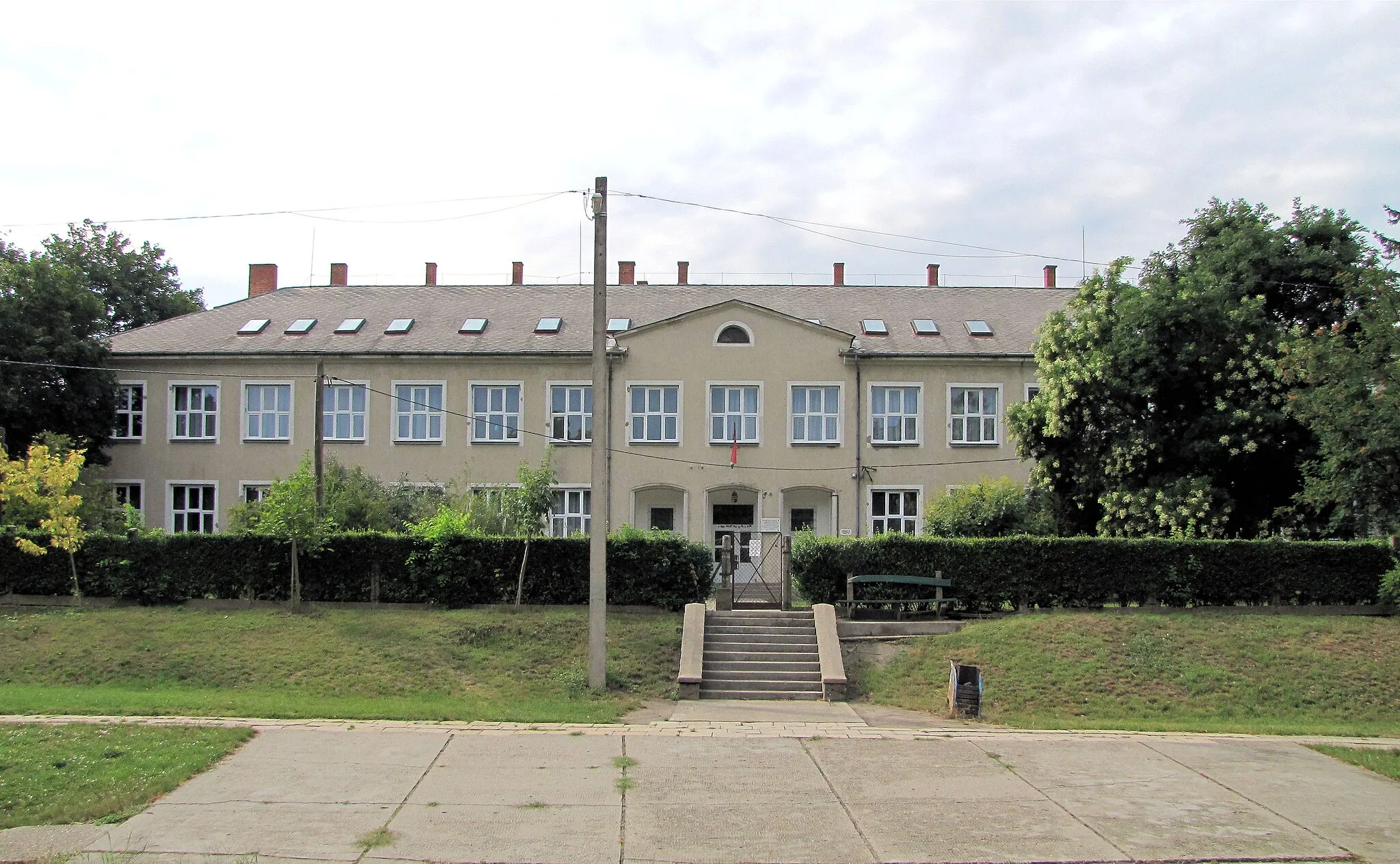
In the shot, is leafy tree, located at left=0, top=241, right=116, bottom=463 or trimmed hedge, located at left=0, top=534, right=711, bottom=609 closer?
trimmed hedge, located at left=0, top=534, right=711, bottom=609

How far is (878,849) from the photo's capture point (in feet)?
27.7

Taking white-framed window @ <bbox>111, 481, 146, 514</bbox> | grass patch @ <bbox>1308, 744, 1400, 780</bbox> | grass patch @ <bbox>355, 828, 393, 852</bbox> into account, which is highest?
white-framed window @ <bbox>111, 481, 146, 514</bbox>

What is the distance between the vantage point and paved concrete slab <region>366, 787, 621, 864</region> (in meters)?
8.08

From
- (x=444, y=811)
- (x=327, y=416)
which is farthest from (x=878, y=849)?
(x=327, y=416)

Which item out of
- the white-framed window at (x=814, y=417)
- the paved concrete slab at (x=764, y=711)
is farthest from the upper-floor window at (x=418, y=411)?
the paved concrete slab at (x=764, y=711)

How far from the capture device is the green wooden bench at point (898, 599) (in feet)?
73.7

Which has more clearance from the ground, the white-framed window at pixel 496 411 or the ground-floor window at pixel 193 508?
the white-framed window at pixel 496 411

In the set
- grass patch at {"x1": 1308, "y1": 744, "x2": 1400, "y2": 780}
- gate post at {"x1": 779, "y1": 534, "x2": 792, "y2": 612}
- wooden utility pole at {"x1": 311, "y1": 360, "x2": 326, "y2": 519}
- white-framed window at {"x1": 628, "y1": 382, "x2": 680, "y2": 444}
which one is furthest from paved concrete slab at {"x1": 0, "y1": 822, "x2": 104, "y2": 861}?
white-framed window at {"x1": 628, "y1": 382, "x2": 680, "y2": 444}

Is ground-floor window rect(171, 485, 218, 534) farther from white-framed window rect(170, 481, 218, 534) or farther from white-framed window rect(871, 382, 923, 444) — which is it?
white-framed window rect(871, 382, 923, 444)

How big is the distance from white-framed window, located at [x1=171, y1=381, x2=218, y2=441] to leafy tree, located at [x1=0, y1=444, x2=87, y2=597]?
8.97 metres

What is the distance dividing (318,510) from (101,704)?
31.3 ft

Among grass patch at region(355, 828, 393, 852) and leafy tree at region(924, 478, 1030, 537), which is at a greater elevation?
leafy tree at region(924, 478, 1030, 537)

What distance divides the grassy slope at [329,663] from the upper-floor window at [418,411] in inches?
430

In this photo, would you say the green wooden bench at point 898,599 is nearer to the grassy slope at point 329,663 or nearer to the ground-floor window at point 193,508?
the grassy slope at point 329,663
